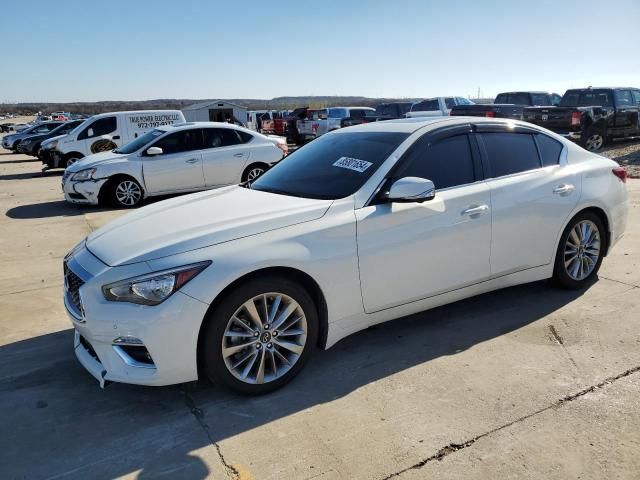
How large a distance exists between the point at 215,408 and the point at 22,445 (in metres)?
1.03

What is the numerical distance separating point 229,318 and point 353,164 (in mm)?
1541

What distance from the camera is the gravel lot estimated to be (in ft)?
8.79

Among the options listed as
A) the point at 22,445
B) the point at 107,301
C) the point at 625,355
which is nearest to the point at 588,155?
the point at 625,355

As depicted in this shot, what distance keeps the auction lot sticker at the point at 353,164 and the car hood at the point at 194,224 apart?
17.8 inches

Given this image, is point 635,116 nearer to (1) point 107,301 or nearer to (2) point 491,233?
(2) point 491,233

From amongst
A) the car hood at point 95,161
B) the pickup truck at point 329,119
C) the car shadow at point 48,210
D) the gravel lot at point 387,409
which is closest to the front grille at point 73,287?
the gravel lot at point 387,409

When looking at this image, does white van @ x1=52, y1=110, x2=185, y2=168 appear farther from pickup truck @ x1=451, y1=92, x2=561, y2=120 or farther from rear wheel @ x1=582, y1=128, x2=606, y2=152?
rear wheel @ x1=582, y1=128, x2=606, y2=152

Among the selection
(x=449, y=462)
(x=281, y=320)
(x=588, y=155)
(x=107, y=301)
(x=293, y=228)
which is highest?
(x=588, y=155)

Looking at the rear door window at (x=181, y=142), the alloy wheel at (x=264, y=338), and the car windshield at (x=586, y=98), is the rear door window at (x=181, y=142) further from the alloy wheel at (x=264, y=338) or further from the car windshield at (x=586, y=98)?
the car windshield at (x=586, y=98)

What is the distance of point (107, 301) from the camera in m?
3.01

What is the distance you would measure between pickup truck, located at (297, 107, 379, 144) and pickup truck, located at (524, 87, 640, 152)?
796cm

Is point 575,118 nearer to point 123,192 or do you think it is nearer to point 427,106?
point 427,106

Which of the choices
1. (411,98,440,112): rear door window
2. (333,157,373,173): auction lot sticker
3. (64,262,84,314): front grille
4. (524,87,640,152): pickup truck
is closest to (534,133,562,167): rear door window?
(333,157,373,173): auction lot sticker

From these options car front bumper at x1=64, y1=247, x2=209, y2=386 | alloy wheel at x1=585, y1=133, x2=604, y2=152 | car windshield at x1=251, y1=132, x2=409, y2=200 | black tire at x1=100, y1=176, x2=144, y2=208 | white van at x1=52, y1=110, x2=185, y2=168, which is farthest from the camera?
alloy wheel at x1=585, y1=133, x2=604, y2=152
